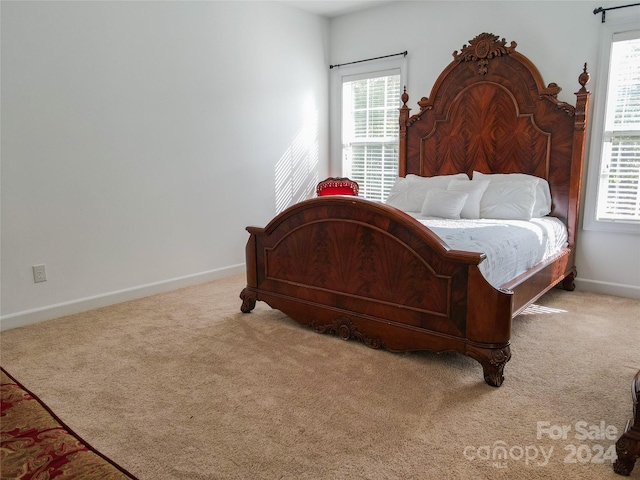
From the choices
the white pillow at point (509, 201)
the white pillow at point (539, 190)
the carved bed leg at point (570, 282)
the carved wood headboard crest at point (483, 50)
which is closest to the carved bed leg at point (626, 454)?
the white pillow at point (509, 201)

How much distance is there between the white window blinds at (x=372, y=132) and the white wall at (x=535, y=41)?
0.30 metres

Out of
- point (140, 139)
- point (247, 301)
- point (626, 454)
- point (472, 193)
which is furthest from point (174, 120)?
point (626, 454)

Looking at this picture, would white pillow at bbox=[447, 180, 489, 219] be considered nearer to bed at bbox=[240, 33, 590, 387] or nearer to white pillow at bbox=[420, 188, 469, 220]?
white pillow at bbox=[420, 188, 469, 220]

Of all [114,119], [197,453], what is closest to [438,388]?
[197,453]

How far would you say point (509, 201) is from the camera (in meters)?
3.66

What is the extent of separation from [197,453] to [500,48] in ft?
12.7

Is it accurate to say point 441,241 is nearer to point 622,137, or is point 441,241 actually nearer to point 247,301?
point 247,301

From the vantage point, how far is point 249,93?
4543 mm

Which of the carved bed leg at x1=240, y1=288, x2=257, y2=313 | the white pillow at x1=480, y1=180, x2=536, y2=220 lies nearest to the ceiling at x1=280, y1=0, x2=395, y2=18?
the white pillow at x1=480, y1=180, x2=536, y2=220

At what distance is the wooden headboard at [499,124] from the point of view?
376 centimetres

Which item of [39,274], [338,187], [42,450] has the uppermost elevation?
[338,187]

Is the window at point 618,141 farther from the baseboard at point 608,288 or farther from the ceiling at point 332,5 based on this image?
the ceiling at point 332,5

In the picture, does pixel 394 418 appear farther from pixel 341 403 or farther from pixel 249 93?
pixel 249 93

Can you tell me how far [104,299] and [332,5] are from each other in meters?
3.69
